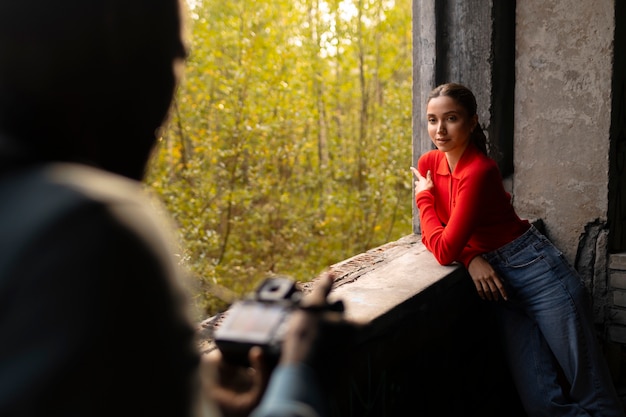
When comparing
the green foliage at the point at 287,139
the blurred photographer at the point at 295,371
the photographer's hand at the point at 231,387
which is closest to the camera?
the blurred photographer at the point at 295,371

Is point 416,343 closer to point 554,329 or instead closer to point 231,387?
point 554,329

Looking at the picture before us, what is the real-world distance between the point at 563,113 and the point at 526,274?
3.45 feet

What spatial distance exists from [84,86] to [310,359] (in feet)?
1.43

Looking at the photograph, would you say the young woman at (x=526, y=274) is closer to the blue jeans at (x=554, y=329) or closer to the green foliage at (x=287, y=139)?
the blue jeans at (x=554, y=329)

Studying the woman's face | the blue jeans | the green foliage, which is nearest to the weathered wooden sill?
the blue jeans

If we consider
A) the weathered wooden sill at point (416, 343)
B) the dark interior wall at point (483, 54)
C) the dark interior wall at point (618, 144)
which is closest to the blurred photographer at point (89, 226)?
the weathered wooden sill at point (416, 343)

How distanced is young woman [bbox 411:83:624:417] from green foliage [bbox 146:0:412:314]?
393cm

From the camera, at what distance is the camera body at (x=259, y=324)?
0.87 metres

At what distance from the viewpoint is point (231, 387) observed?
39.7 inches

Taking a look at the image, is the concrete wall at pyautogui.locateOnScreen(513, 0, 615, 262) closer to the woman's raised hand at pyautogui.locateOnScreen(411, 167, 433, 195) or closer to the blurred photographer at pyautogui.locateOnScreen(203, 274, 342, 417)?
the woman's raised hand at pyautogui.locateOnScreen(411, 167, 433, 195)

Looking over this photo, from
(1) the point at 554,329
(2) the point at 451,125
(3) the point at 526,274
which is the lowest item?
(1) the point at 554,329

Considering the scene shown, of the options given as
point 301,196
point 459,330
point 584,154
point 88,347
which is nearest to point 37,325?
point 88,347

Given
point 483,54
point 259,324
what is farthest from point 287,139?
point 259,324

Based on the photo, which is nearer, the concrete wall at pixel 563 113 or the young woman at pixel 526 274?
the young woman at pixel 526 274
